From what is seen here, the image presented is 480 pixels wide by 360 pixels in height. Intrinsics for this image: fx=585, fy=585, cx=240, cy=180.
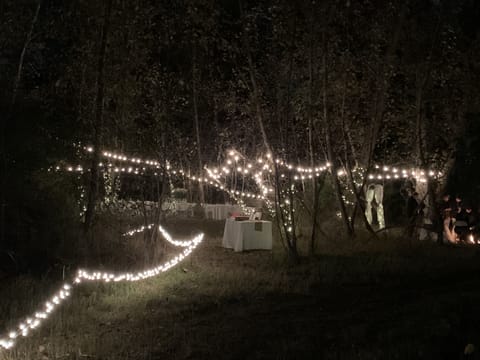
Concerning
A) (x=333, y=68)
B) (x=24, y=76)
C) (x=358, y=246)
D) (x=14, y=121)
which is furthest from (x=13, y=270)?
(x=333, y=68)

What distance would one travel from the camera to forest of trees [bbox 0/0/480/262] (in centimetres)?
1077

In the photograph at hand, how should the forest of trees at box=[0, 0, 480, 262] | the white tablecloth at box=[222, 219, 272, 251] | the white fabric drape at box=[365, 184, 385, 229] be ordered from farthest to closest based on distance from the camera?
the white fabric drape at box=[365, 184, 385, 229]
the white tablecloth at box=[222, 219, 272, 251]
the forest of trees at box=[0, 0, 480, 262]

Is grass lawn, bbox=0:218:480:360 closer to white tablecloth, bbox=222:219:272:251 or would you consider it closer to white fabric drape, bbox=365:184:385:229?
white tablecloth, bbox=222:219:272:251

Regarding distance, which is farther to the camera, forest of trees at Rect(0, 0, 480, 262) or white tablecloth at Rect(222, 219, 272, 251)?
white tablecloth at Rect(222, 219, 272, 251)

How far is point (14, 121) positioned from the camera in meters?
10.8

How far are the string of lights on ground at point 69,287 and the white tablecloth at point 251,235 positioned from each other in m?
1.05

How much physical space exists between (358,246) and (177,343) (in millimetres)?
7318

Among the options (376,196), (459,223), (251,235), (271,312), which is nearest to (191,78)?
(251,235)

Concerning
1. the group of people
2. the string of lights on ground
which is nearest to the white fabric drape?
the group of people

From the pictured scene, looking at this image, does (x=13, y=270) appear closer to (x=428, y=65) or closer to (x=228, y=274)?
(x=228, y=274)

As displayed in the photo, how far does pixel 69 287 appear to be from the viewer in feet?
26.1

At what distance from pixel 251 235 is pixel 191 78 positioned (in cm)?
538

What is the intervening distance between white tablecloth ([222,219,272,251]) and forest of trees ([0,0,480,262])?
2.22 ft

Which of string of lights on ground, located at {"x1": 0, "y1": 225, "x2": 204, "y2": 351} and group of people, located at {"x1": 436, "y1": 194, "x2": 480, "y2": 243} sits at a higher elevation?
group of people, located at {"x1": 436, "y1": 194, "x2": 480, "y2": 243}
